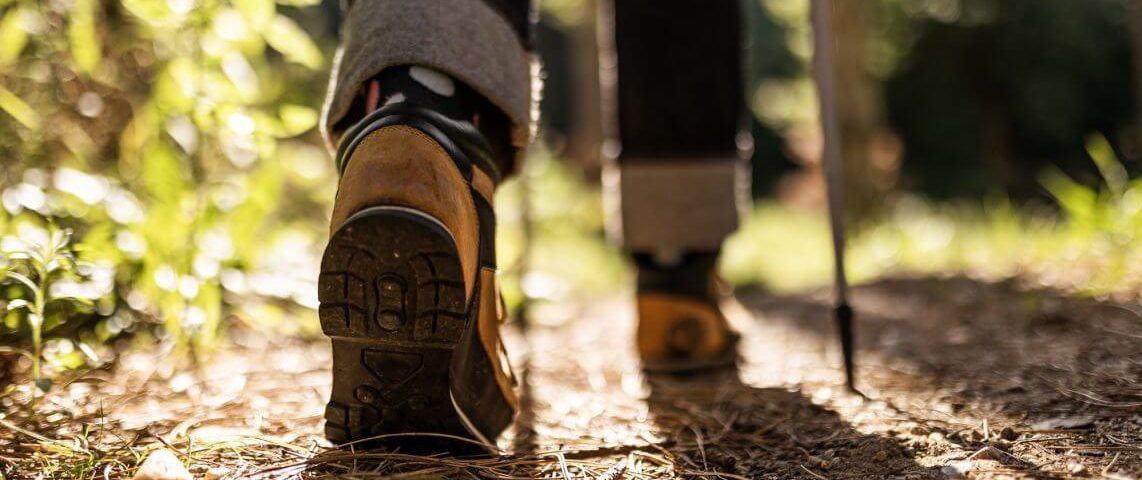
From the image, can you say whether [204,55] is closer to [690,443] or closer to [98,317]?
[98,317]

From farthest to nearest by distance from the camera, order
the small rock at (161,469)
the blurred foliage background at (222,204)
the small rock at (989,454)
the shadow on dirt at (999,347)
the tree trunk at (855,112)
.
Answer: the tree trunk at (855,112)
the blurred foliage background at (222,204)
the shadow on dirt at (999,347)
the small rock at (989,454)
the small rock at (161,469)

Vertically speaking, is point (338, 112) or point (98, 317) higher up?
point (338, 112)

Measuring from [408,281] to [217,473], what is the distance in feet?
0.92

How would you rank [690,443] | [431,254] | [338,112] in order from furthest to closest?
[690,443] < [338,112] < [431,254]

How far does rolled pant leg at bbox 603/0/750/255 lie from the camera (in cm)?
154

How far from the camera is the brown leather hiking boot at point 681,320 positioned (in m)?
1.53

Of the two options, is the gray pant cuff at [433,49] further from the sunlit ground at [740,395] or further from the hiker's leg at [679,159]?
the hiker's leg at [679,159]

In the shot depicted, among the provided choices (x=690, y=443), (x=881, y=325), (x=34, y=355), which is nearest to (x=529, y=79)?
(x=690, y=443)

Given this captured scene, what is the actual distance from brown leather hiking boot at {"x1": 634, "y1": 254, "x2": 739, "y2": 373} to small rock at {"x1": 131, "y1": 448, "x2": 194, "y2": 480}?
0.87 metres

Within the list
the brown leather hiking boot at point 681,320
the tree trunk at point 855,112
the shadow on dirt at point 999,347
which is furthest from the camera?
the tree trunk at point 855,112

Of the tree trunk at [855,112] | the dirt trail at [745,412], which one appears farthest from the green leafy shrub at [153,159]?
the tree trunk at [855,112]

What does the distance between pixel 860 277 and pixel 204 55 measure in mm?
2423

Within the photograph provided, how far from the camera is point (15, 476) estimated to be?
0.87 m

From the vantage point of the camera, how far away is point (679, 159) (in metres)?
1.54
